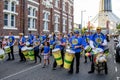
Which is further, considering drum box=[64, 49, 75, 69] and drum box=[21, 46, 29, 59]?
drum box=[21, 46, 29, 59]

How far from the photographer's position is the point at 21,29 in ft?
112

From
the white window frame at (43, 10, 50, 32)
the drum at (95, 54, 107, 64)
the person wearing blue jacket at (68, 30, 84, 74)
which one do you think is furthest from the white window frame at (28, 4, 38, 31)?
the drum at (95, 54, 107, 64)

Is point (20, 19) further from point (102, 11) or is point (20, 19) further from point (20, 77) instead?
point (102, 11)

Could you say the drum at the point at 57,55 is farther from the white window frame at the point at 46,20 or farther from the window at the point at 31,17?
the white window frame at the point at 46,20

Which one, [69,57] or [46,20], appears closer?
[69,57]

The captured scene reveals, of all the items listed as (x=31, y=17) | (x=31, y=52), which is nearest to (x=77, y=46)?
(x=31, y=52)

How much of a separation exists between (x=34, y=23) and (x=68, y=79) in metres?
27.4

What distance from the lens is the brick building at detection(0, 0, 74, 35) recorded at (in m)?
30.9

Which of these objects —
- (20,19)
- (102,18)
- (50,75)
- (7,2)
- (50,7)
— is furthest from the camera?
(102,18)

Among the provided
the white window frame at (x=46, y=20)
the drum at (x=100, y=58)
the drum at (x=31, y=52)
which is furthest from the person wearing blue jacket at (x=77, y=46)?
the white window frame at (x=46, y=20)

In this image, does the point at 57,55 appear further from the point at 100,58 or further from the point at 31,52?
the point at 31,52

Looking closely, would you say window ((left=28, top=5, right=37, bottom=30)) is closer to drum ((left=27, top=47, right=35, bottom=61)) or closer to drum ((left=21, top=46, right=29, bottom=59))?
drum ((left=21, top=46, right=29, bottom=59))

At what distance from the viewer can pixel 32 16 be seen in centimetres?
3762

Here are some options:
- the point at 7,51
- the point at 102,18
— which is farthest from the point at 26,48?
the point at 102,18
